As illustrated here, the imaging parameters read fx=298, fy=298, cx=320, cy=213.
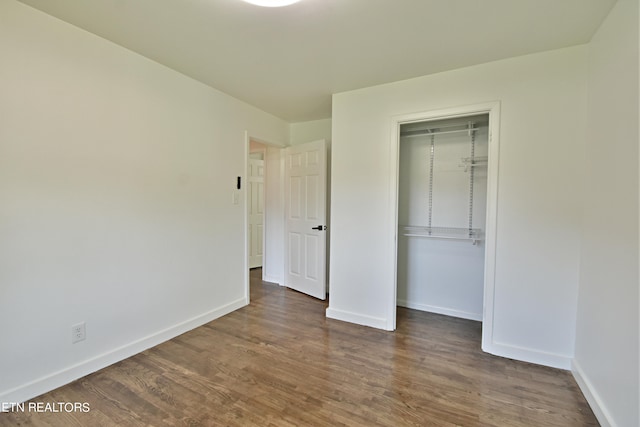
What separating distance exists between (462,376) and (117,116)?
10.4 ft

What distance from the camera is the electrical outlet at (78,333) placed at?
6.63 ft

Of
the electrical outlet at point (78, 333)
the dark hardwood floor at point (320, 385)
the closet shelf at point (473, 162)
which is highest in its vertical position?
the closet shelf at point (473, 162)

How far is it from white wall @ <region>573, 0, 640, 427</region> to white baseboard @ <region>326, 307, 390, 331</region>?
1.45 m

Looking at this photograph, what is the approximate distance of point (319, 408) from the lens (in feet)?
5.83

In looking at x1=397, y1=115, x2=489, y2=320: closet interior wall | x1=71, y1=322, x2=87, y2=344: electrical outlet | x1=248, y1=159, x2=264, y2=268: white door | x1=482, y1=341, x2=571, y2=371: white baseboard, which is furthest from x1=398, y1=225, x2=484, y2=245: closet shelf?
x1=71, y1=322, x2=87, y2=344: electrical outlet

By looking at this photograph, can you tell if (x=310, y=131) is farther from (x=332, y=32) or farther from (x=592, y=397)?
(x=592, y=397)

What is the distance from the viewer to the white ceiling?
1740 mm

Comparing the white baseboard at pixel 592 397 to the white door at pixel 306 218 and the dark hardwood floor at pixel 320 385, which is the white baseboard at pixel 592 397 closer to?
the dark hardwood floor at pixel 320 385

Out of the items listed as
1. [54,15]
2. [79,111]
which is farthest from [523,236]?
[54,15]

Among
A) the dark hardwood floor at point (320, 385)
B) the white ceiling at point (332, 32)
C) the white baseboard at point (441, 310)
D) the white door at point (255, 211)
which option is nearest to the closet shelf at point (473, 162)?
the white ceiling at point (332, 32)

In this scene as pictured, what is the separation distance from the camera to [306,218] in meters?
3.84

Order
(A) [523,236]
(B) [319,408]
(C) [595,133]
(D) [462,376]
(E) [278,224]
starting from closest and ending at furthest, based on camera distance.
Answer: (B) [319,408], (C) [595,133], (D) [462,376], (A) [523,236], (E) [278,224]

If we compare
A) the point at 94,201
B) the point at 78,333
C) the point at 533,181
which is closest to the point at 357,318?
the point at 533,181

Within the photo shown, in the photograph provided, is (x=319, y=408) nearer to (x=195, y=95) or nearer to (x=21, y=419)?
(x=21, y=419)
